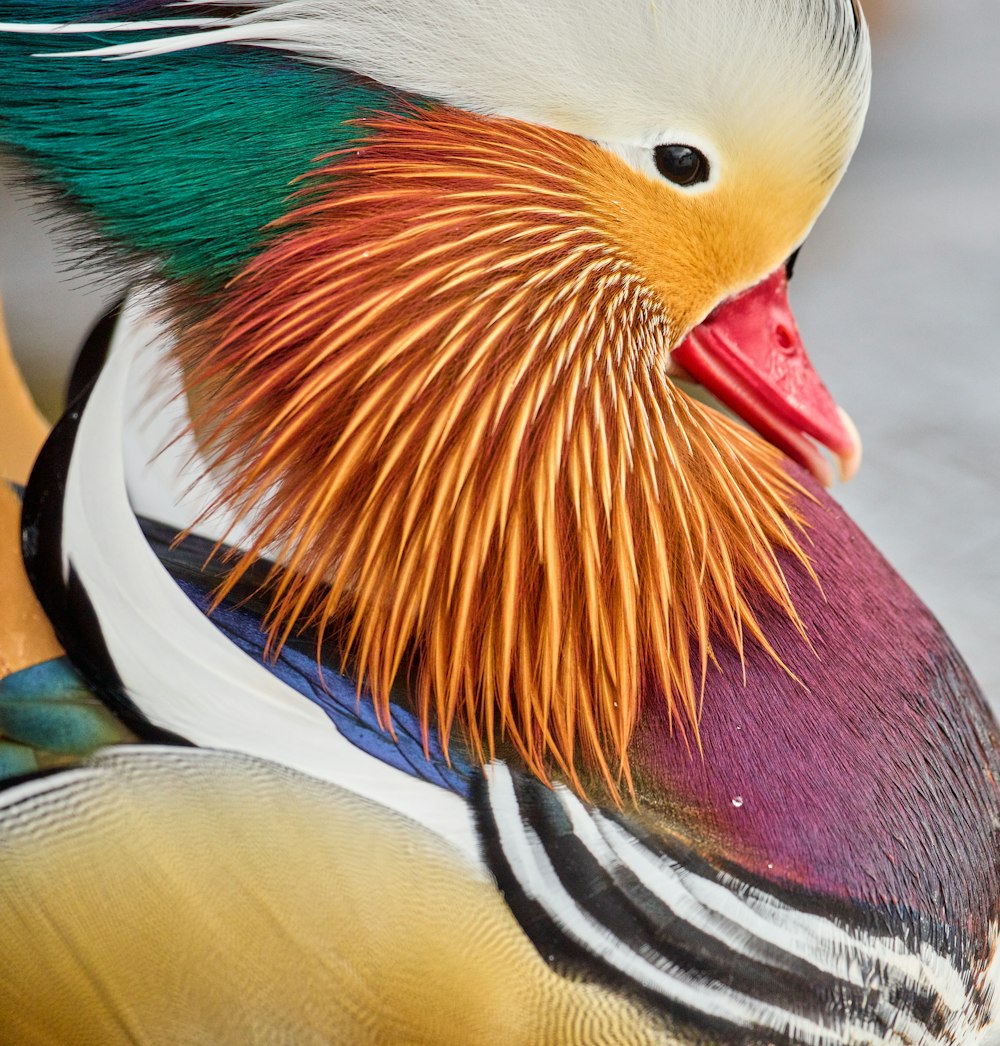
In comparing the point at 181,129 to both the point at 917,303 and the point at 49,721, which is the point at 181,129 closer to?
the point at 49,721

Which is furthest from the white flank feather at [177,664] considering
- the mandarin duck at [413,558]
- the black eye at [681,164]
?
the black eye at [681,164]

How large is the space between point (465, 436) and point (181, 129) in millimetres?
223

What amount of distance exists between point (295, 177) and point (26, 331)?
0.84 ft

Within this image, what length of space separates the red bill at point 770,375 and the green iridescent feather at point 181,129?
259 millimetres

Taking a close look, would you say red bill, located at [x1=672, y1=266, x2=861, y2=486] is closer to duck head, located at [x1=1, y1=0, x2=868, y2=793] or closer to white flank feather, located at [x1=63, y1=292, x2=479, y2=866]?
duck head, located at [x1=1, y1=0, x2=868, y2=793]

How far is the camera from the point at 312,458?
2.35 feet

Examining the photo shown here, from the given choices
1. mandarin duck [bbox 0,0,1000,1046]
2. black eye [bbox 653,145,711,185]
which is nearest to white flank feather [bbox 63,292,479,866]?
mandarin duck [bbox 0,0,1000,1046]

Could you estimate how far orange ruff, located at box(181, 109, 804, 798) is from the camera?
Result: 2.30 feet

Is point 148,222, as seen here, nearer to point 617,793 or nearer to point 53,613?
point 53,613

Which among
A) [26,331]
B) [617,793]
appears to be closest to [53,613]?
[26,331]

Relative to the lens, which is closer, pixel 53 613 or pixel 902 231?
pixel 53 613

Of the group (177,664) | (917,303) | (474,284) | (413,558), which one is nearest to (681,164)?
(474,284)

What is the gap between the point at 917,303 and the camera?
1940mm

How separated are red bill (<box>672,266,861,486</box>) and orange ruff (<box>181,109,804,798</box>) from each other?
0.09 metres
